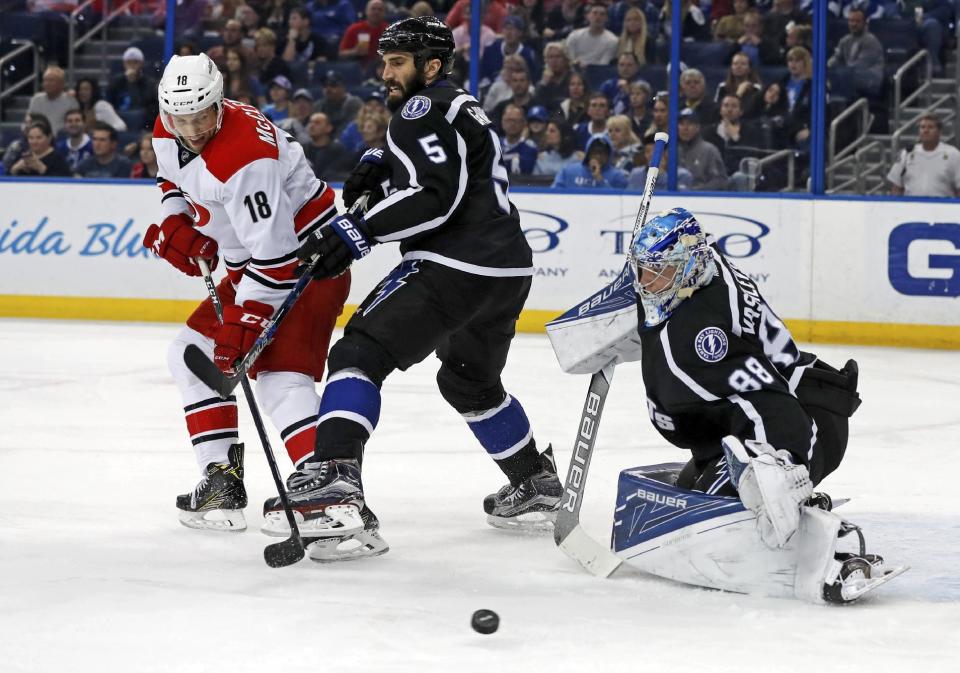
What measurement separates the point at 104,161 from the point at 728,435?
5.93 metres

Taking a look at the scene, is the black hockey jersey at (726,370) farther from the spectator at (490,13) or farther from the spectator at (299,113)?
the spectator at (299,113)

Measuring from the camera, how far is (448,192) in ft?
10.6

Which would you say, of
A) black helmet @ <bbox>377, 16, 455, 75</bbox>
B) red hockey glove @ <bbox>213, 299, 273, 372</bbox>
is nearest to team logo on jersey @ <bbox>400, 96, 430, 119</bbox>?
black helmet @ <bbox>377, 16, 455, 75</bbox>

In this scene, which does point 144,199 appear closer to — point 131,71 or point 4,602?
point 131,71

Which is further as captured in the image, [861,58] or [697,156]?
[697,156]

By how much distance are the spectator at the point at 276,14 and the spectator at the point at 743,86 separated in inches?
91.9

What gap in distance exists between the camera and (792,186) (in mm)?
7371

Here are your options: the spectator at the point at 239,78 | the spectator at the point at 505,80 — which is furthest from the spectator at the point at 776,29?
the spectator at the point at 239,78

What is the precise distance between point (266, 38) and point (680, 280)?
5.98 metres

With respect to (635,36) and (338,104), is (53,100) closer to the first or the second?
(338,104)

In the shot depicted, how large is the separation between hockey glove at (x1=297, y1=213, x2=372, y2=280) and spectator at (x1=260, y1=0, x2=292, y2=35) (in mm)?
5660

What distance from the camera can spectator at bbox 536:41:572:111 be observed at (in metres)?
7.84

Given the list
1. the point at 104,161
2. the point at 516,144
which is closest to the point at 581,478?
the point at 516,144

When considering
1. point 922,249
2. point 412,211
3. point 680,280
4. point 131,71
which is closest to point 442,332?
point 412,211
